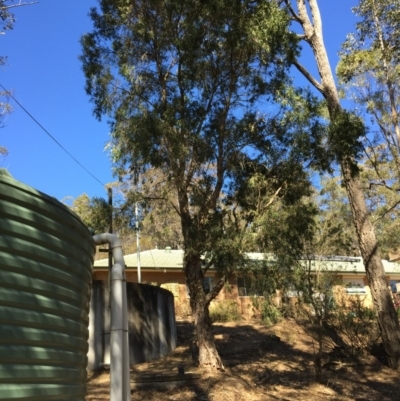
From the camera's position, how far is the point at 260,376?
12219 mm

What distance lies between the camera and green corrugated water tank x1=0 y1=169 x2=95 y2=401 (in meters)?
2.23

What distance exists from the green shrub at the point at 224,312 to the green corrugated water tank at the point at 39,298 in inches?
716

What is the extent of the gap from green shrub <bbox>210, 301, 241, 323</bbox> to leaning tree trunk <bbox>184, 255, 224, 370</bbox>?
8.96m

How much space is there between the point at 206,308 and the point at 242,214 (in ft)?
7.94

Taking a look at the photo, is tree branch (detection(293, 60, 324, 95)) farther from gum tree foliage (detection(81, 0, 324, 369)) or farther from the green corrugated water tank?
the green corrugated water tank

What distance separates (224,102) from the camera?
12.5 meters

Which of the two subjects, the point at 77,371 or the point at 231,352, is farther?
the point at 231,352

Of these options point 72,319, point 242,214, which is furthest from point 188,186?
point 72,319

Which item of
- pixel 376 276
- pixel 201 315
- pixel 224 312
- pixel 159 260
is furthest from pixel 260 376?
pixel 159 260

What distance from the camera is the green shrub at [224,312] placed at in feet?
67.3

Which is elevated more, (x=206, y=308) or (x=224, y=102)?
(x=224, y=102)

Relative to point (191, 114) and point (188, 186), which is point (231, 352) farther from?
point (191, 114)

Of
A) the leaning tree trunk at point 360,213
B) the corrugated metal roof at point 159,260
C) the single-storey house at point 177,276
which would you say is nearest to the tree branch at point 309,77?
the leaning tree trunk at point 360,213

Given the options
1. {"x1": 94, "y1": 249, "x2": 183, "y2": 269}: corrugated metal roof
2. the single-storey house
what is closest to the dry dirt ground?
the single-storey house
